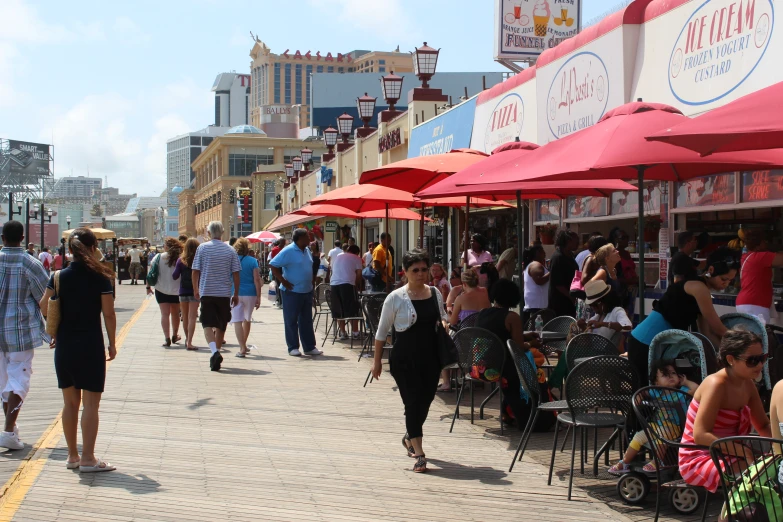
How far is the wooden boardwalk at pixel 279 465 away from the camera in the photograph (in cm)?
569

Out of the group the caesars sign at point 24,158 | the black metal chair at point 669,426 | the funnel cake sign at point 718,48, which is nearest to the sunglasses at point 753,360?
the black metal chair at point 669,426

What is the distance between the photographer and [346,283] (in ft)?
47.6

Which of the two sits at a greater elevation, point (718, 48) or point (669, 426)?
point (718, 48)

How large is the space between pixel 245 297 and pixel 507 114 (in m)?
6.35

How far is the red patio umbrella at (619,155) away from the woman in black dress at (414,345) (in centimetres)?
129

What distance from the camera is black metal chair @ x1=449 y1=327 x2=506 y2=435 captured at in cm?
781

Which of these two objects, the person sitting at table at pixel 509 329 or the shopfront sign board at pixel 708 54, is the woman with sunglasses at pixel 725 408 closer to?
the person sitting at table at pixel 509 329

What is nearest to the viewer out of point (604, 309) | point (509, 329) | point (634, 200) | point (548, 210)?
point (509, 329)

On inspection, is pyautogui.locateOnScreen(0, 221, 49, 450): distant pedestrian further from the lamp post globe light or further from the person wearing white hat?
the lamp post globe light

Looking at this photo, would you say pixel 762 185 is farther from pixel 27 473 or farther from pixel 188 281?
pixel 188 281

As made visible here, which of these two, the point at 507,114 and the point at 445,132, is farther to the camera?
the point at 445,132

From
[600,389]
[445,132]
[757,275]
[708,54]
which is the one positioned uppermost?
[445,132]

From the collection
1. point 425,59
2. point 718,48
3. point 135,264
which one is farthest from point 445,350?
point 135,264

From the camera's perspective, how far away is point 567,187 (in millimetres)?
9875
